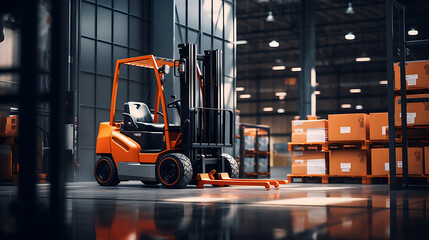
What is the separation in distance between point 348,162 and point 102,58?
7702mm

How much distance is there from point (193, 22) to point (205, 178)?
30.9 ft

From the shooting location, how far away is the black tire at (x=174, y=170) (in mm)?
9516

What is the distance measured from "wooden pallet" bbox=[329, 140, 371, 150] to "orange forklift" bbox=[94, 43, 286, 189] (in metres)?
3.06

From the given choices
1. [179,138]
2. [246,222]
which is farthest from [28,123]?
[179,138]

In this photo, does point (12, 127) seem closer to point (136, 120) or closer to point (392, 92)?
point (136, 120)

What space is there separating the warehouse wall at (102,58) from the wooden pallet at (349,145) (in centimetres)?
496

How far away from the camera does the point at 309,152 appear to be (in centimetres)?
1314

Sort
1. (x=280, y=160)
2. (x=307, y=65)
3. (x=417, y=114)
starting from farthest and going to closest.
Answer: (x=280, y=160)
(x=307, y=65)
(x=417, y=114)

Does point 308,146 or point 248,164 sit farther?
point 248,164

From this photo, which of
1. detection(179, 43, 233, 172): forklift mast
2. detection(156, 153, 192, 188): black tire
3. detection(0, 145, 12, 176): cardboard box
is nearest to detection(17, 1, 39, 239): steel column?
detection(156, 153, 192, 188): black tire

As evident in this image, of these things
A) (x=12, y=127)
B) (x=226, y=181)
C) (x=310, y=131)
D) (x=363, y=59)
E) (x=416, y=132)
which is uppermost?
(x=363, y=59)

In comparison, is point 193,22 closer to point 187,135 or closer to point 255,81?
point 187,135

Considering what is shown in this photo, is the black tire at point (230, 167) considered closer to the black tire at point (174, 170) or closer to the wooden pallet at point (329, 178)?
the black tire at point (174, 170)

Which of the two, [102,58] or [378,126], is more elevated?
[102,58]
